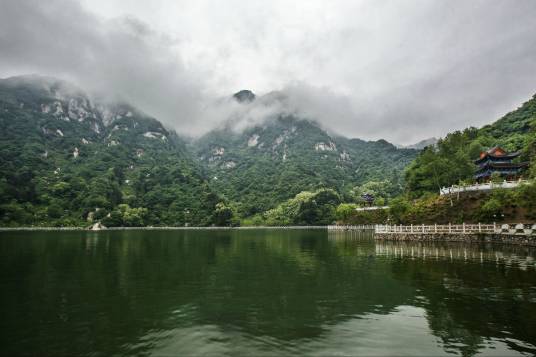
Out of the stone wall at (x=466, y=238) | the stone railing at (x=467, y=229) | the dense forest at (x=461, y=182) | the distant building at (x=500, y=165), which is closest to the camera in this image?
the stone wall at (x=466, y=238)

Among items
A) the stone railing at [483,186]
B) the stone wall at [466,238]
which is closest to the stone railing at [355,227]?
the stone railing at [483,186]

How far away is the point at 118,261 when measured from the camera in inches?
1519

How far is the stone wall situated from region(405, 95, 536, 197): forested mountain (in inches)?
955

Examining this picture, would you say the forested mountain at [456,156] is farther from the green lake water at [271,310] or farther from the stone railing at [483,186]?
the green lake water at [271,310]

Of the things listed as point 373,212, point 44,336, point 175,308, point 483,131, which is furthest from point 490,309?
point 483,131

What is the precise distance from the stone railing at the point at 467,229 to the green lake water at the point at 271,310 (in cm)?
1877

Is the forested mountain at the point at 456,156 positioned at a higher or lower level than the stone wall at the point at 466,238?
higher

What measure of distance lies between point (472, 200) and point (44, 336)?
72.5m

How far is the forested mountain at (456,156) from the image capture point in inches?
3442

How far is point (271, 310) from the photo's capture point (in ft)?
58.9

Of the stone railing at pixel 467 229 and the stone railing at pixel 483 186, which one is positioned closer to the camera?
the stone railing at pixel 467 229

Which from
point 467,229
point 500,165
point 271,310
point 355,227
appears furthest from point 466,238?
point 355,227

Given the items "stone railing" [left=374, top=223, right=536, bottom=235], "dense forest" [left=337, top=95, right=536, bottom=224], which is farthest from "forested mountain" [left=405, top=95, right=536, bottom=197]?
"stone railing" [left=374, top=223, right=536, bottom=235]

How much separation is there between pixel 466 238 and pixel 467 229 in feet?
5.91
